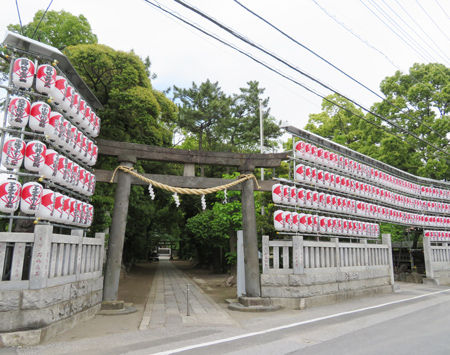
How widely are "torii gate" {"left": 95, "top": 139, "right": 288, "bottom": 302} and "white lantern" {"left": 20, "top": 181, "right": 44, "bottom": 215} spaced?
336 centimetres

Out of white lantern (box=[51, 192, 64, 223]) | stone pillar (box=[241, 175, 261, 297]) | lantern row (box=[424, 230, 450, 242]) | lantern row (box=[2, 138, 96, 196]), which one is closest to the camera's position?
lantern row (box=[2, 138, 96, 196])

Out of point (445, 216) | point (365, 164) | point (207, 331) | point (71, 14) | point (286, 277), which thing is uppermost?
point (71, 14)

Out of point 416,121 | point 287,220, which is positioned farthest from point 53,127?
point 416,121

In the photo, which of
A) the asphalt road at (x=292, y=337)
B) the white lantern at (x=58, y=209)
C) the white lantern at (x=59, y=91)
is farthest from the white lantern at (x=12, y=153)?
the asphalt road at (x=292, y=337)

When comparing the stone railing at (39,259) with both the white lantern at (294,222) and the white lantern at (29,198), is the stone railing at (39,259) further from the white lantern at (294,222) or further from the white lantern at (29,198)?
the white lantern at (294,222)

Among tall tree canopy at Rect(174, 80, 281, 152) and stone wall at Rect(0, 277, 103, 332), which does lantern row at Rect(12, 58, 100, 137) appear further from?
tall tree canopy at Rect(174, 80, 281, 152)

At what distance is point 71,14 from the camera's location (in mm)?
18688

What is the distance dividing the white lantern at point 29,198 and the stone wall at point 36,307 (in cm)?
162

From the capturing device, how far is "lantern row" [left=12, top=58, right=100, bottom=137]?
6652mm

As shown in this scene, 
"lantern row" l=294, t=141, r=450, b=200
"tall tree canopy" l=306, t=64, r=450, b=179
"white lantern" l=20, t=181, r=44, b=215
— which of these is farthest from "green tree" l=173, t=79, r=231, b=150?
"white lantern" l=20, t=181, r=44, b=215

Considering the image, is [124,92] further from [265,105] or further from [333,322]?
[265,105]

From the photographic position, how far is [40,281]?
20.4ft

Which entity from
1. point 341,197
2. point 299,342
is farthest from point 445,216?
point 299,342

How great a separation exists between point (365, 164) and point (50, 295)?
47.4 ft
